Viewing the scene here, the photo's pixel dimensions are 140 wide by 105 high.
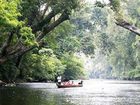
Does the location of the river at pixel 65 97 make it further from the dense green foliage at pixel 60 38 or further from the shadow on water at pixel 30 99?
the dense green foliage at pixel 60 38

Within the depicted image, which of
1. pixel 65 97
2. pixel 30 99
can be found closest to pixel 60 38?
pixel 65 97

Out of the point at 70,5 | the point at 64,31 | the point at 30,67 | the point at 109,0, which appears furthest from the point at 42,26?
the point at 30,67

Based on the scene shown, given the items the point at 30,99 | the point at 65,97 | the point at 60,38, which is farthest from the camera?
the point at 60,38

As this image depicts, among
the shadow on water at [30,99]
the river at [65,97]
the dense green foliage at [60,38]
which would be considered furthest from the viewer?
the dense green foliage at [60,38]

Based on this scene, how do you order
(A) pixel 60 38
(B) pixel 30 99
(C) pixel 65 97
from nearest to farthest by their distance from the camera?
(B) pixel 30 99
(C) pixel 65 97
(A) pixel 60 38

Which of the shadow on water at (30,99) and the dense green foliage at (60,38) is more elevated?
the dense green foliage at (60,38)

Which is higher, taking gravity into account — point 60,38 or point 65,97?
point 60,38

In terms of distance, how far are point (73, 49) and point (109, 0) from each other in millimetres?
56169

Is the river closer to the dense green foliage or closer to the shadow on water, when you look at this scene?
the shadow on water

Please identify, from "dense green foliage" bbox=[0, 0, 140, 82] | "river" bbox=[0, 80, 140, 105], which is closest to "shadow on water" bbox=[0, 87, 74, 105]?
"river" bbox=[0, 80, 140, 105]

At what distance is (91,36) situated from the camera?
118 meters

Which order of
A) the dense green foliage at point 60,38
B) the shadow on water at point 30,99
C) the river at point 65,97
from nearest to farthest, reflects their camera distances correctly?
the shadow on water at point 30,99, the river at point 65,97, the dense green foliage at point 60,38

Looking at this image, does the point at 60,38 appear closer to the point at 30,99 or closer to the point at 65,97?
the point at 65,97

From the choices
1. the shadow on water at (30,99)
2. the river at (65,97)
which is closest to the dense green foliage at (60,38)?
the river at (65,97)
